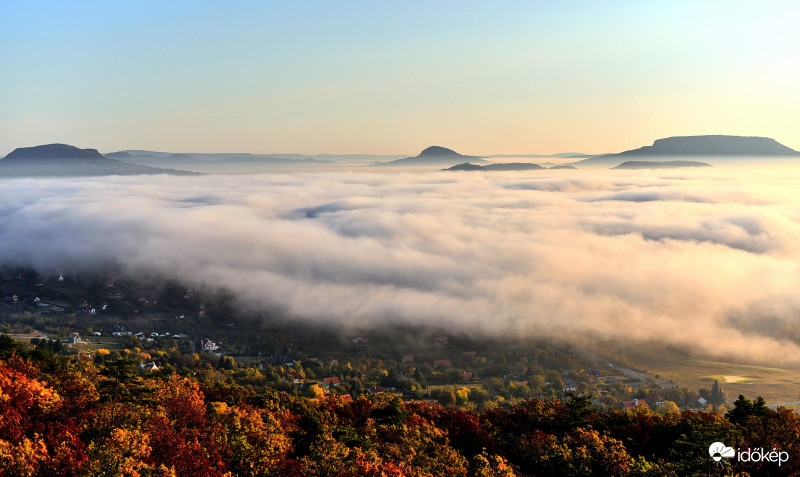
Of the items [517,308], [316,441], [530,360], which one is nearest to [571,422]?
[316,441]

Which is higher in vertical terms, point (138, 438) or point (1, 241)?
point (138, 438)

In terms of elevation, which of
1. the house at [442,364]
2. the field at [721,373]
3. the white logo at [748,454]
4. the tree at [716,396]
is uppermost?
the white logo at [748,454]

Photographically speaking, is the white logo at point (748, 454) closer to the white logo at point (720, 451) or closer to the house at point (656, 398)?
the white logo at point (720, 451)

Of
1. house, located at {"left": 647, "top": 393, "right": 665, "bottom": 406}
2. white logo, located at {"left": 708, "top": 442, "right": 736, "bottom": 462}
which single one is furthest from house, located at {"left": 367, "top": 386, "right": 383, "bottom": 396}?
white logo, located at {"left": 708, "top": 442, "right": 736, "bottom": 462}

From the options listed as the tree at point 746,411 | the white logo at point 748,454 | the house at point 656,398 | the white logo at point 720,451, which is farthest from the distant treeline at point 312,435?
the house at point 656,398

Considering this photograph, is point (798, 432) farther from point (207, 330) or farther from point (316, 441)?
point (207, 330)

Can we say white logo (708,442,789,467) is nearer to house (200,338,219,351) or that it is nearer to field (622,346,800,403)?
field (622,346,800,403)
